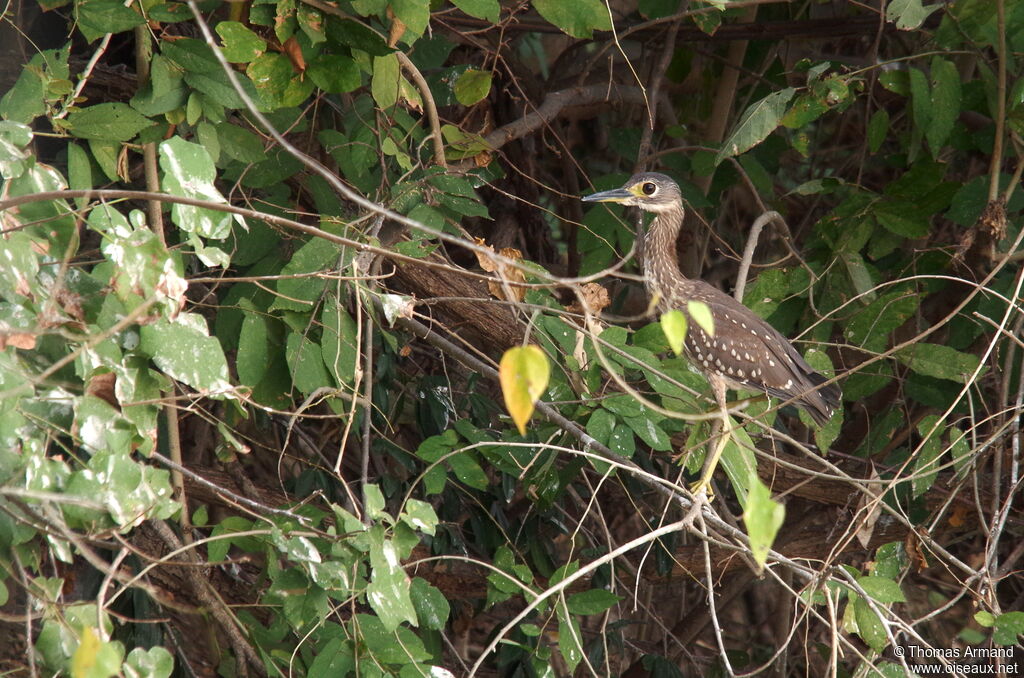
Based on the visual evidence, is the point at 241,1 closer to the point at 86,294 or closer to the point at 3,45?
the point at 3,45

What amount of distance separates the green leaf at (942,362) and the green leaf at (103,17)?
227cm

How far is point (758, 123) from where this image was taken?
2.97m

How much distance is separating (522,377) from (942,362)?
2094 mm

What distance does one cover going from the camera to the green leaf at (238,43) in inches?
86.9

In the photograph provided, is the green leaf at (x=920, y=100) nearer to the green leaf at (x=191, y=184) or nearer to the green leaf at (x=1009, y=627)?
the green leaf at (x=1009, y=627)

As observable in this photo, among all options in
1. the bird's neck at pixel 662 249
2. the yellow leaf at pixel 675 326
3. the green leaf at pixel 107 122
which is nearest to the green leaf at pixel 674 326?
the yellow leaf at pixel 675 326

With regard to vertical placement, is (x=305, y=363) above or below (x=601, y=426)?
A: above

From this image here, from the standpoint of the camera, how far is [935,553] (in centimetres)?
279

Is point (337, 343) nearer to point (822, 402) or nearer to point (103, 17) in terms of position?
point (103, 17)

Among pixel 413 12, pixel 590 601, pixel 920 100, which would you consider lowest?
pixel 590 601

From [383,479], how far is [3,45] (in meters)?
1.54

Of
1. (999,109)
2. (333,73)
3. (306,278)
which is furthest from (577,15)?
(999,109)

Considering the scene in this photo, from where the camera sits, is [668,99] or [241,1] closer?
[241,1]

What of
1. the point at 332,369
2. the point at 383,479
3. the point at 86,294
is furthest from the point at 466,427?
the point at 86,294
